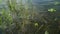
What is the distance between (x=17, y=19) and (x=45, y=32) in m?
0.46

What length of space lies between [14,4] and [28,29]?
444mm

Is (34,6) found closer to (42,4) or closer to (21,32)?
(42,4)

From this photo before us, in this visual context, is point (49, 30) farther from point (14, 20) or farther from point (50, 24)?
point (14, 20)

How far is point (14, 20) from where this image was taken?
212cm

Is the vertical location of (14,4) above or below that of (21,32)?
above

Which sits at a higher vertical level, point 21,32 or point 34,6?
point 34,6

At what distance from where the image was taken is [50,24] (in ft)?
7.08

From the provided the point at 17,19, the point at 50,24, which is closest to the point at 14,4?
the point at 17,19

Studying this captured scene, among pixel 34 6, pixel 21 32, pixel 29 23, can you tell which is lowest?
pixel 21 32

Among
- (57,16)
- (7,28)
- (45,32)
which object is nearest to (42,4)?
(57,16)

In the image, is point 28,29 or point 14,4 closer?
point 14,4

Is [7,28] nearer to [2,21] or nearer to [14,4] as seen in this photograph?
[2,21]

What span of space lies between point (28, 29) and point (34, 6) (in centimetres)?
36

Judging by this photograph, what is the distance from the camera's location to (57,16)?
2.15 metres
